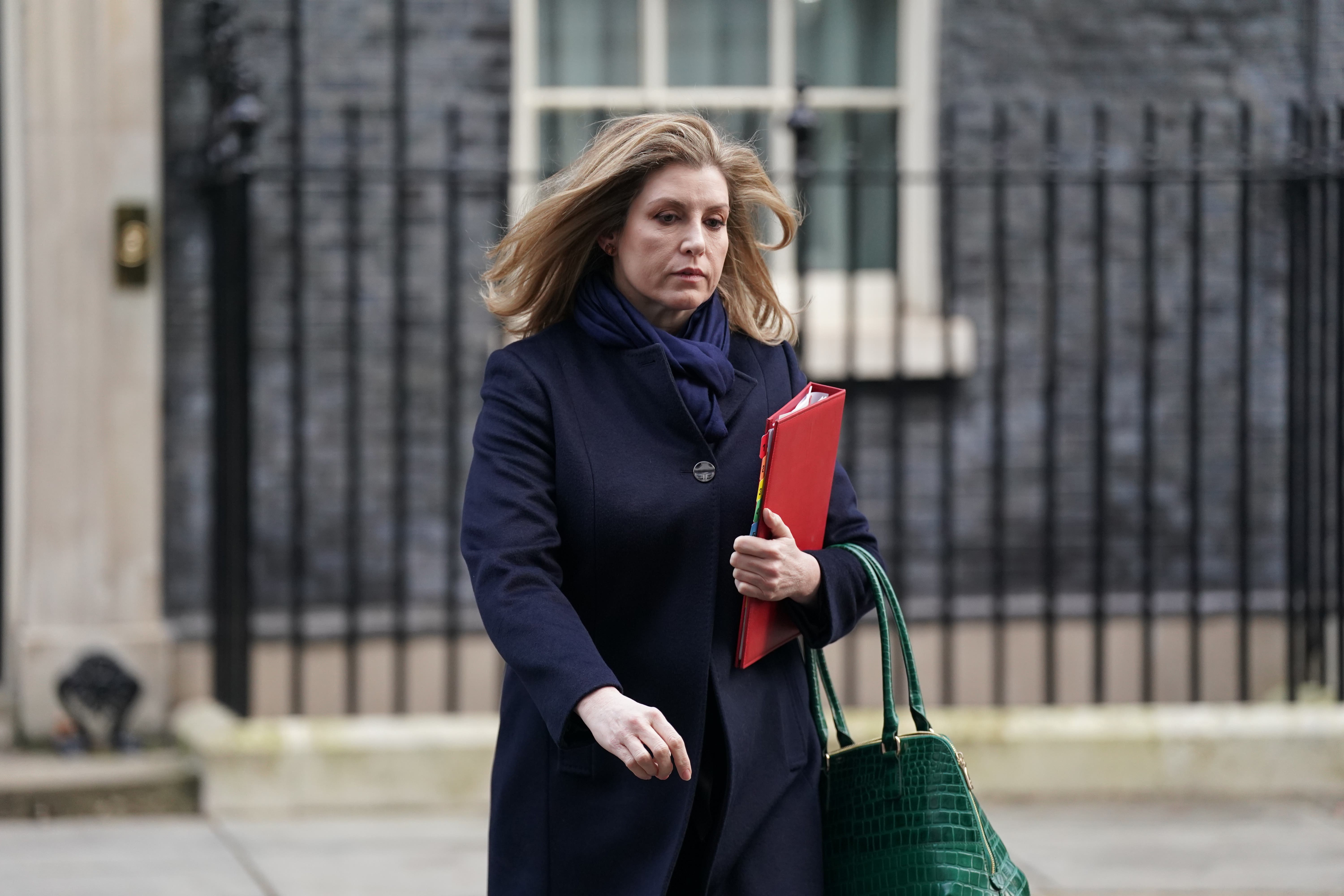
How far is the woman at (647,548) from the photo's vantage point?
232 centimetres

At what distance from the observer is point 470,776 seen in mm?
5449

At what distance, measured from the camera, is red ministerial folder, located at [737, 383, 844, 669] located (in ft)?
7.44

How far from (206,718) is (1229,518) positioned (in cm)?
429

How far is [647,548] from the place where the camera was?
2.33 metres

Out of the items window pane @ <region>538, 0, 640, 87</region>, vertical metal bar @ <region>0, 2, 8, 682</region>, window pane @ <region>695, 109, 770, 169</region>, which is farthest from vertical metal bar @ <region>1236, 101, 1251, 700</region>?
vertical metal bar @ <region>0, 2, 8, 682</region>

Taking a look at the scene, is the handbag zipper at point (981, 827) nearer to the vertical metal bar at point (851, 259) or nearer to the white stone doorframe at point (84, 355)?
the vertical metal bar at point (851, 259)

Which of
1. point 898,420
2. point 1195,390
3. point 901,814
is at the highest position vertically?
point 1195,390

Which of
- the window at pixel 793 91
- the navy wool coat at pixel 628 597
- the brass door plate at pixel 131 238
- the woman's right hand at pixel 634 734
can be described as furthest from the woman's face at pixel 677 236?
the window at pixel 793 91

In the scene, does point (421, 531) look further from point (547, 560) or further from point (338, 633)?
point (547, 560)

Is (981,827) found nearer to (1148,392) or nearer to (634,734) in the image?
(634,734)

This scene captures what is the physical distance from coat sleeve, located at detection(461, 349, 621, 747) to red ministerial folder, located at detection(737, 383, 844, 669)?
23cm

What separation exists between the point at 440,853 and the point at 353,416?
5.13ft

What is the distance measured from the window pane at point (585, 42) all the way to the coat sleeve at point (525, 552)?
4.79 meters

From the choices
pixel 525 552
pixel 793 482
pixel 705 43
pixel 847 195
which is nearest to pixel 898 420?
pixel 847 195
